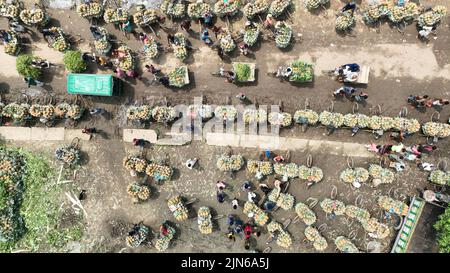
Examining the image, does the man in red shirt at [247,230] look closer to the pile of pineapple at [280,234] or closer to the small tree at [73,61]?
the pile of pineapple at [280,234]

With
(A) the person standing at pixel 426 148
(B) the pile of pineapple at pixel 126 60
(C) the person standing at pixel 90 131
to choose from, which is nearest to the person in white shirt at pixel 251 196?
(A) the person standing at pixel 426 148

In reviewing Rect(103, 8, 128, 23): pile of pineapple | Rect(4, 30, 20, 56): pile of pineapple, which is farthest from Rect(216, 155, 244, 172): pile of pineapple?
Rect(4, 30, 20, 56): pile of pineapple

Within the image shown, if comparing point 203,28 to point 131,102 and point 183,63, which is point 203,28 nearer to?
point 183,63

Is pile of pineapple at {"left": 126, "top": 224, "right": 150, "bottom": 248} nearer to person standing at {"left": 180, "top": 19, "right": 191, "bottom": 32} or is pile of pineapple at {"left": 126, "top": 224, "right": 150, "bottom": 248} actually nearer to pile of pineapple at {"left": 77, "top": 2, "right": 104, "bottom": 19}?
person standing at {"left": 180, "top": 19, "right": 191, "bottom": 32}

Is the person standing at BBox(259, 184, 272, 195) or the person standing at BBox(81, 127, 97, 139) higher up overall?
the person standing at BBox(81, 127, 97, 139)

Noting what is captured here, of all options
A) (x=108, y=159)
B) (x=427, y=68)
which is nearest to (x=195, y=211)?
(x=108, y=159)
